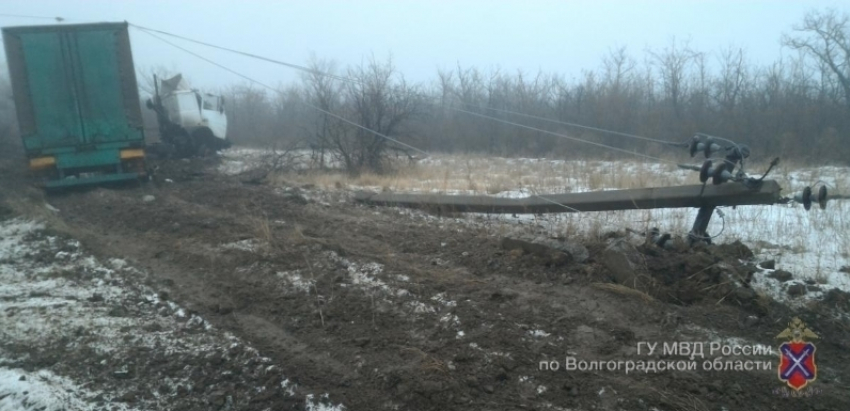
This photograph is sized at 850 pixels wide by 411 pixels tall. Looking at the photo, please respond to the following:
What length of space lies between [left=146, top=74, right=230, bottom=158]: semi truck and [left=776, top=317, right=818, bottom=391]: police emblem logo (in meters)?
19.2

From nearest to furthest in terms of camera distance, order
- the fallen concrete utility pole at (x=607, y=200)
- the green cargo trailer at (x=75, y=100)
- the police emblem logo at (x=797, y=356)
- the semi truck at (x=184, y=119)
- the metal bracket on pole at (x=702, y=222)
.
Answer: the police emblem logo at (x=797, y=356) → the fallen concrete utility pole at (x=607, y=200) → the metal bracket on pole at (x=702, y=222) → the green cargo trailer at (x=75, y=100) → the semi truck at (x=184, y=119)

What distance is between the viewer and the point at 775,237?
737 centimetres

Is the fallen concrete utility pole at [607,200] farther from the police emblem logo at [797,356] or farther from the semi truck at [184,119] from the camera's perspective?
the semi truck at [184,119]

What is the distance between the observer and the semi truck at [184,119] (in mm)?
20969

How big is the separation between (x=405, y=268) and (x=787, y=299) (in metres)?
3.55

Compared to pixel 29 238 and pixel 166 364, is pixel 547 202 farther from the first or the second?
pixel 29 238

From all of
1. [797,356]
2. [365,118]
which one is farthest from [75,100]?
[797,356]

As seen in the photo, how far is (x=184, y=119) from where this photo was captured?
22109 millimetres

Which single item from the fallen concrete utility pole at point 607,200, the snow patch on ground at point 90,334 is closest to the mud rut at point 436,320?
the snow patch on ground at point 90,334

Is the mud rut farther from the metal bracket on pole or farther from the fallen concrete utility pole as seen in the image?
the metal bracket on pole

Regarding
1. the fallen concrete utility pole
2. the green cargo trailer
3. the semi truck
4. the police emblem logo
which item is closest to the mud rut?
the police emblem logo

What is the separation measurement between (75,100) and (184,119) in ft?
29.7

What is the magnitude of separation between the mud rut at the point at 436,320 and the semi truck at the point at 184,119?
1345 cm

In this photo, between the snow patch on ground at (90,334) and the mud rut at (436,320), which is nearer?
the mud rut at (436,320)
